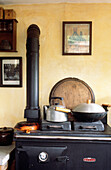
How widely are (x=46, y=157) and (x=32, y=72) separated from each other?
1.11 meters

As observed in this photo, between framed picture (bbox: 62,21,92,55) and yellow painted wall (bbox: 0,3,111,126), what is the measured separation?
0.06 meters

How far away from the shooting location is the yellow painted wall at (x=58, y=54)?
284 cm

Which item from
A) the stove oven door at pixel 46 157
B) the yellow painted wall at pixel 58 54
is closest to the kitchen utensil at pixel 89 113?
the stove oven door at pixel 46 157

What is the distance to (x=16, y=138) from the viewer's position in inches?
83.8

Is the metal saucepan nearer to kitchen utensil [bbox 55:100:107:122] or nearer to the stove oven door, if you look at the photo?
kitchen utensil [bbox 55:100:107:122]

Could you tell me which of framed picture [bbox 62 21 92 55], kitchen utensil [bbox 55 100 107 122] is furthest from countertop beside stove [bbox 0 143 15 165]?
framed picture [bbox 62 21 92 55]

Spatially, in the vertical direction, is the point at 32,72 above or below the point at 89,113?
above

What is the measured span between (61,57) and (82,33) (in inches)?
17.7

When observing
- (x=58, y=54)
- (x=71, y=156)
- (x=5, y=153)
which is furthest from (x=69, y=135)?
(x=58, y=54)

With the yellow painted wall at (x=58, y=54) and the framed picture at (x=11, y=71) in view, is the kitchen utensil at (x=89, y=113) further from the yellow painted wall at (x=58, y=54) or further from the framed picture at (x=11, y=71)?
the framed picture at (x=11, y=71)

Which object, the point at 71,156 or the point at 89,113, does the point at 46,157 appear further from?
the point at 89,113

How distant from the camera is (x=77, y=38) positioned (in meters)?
2.84

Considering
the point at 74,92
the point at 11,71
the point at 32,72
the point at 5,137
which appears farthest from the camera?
the point at 11,71

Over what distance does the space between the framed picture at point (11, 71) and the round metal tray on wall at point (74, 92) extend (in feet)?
1.96
